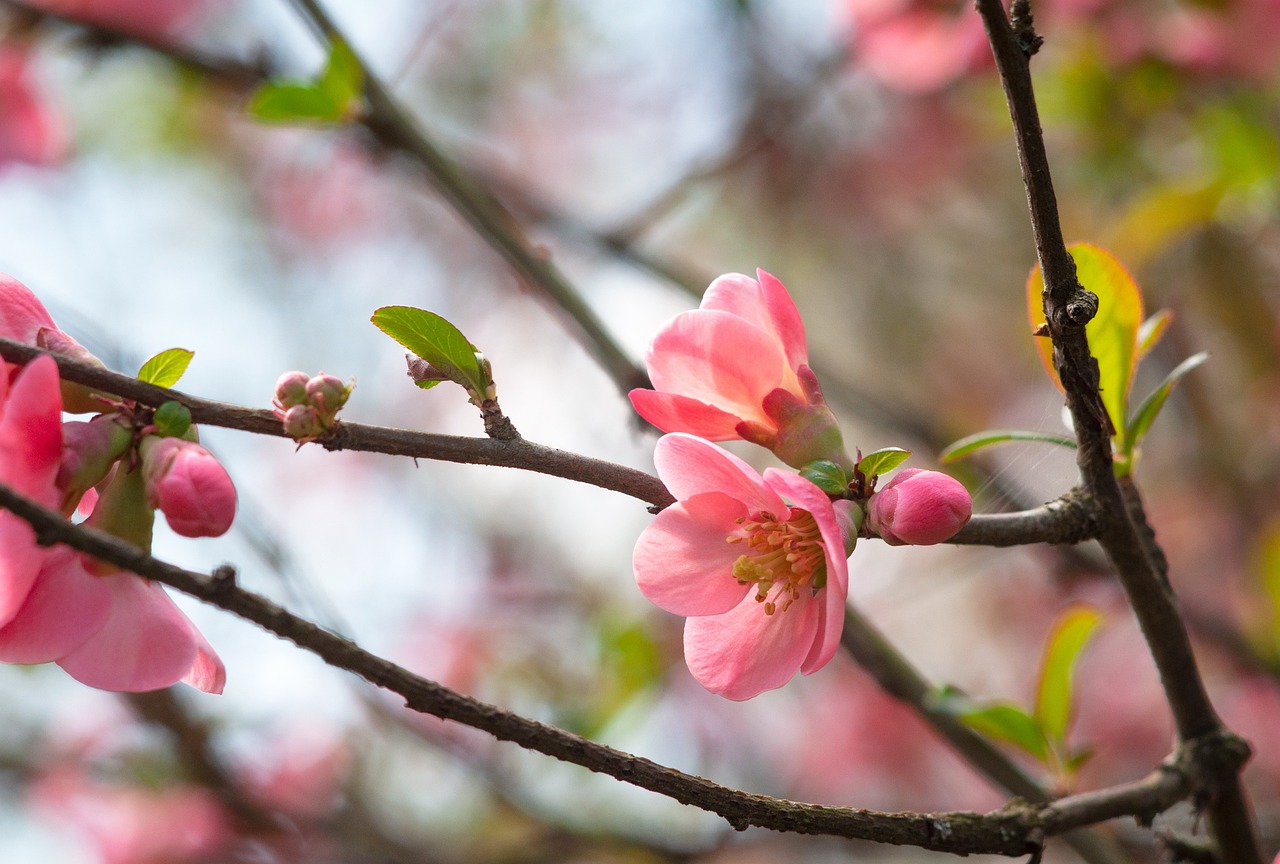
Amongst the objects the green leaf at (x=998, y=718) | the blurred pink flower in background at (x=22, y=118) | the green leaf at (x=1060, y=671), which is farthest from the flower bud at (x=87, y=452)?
the blurred pink flower in background at (x=22, y=118)

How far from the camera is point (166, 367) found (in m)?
0.69

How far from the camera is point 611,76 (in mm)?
3877

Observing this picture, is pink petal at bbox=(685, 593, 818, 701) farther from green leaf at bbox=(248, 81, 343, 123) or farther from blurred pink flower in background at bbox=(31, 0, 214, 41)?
blurred pink flower in background at bbox=(31, 0, 214, 41)

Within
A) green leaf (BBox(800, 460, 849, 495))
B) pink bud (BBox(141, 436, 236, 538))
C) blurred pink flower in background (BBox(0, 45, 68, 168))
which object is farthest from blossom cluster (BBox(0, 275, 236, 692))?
blurred pink flower in background (BBox(0, 45, 68, 168))

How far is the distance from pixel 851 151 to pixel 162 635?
3.16 metres

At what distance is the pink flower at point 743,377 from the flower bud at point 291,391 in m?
0.21

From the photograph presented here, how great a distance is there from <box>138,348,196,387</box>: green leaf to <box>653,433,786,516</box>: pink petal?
326mm

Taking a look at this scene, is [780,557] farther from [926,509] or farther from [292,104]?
[292,104]

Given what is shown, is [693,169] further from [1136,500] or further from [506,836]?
[506,836]

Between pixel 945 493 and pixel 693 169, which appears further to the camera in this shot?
pixel 693 169

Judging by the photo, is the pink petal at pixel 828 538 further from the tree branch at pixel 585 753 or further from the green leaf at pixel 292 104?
the green leaf at pixel 292 104

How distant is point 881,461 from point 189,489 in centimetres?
44

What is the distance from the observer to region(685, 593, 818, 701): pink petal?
0.70 m

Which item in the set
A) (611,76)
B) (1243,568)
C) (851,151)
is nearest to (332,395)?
(1243,568)
